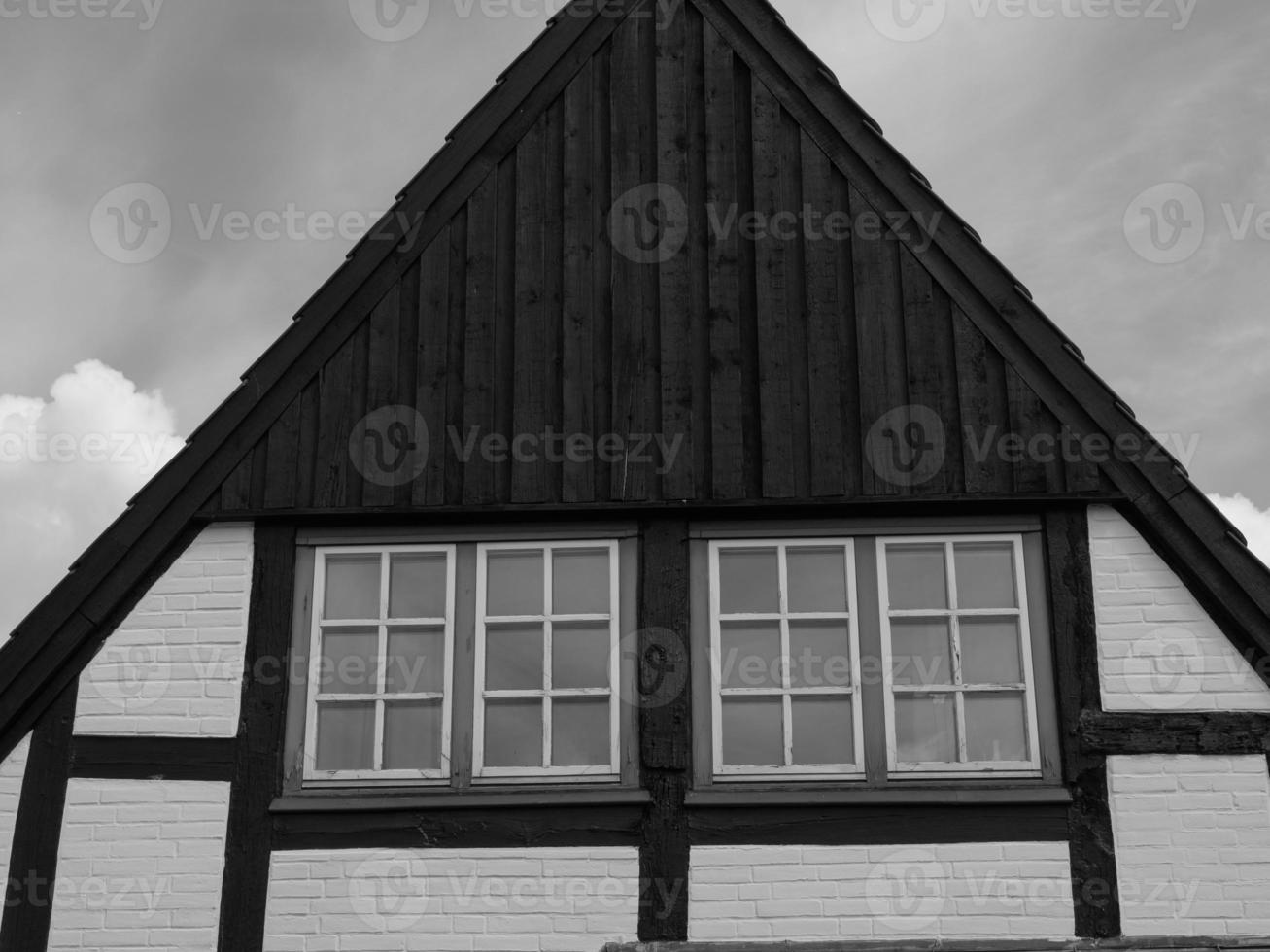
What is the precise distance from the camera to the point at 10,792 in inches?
321

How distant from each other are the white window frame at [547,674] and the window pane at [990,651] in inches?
71.9

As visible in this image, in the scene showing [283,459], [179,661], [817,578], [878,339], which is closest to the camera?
[179,661]

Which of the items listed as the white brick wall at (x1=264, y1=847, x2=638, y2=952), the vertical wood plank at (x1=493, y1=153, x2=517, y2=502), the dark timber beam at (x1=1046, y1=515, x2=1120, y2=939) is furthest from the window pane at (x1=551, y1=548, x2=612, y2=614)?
the dark timber beam at (x1=1046, y1=515, x2=1120, y2=939)

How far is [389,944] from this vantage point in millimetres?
7777

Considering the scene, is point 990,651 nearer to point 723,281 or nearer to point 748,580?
point 748,580

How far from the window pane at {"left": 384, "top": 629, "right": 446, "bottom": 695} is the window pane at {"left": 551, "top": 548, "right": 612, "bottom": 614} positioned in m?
0.66

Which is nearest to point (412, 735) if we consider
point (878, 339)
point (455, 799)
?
point (455, 799)

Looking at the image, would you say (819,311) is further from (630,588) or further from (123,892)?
(123,892)

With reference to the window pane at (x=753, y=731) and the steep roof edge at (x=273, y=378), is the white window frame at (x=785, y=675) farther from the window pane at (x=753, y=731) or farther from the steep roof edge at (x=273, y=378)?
the steep roof edge at (x=273, y=378)

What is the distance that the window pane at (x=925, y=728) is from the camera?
8.16 metres

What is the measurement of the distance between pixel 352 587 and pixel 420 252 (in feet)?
6.60

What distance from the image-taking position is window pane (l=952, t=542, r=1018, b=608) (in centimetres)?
840

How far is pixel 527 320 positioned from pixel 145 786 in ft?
10.7

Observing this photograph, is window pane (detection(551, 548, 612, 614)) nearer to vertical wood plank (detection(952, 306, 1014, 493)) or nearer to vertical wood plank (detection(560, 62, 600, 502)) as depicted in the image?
vertical wood plank (detection(560, 62, 600, 502))
